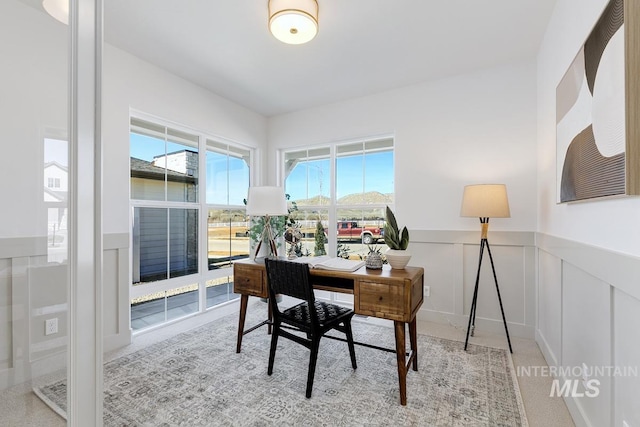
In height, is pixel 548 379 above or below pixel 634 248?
below

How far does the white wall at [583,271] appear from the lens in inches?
44.0

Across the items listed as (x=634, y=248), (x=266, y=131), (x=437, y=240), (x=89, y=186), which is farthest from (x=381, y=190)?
(x=89, y=186)

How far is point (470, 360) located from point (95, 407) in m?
2.41

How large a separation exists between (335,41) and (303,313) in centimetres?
222

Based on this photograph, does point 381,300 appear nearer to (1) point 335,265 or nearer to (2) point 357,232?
(1) point 335,265

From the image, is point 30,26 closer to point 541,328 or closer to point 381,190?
point 381,190

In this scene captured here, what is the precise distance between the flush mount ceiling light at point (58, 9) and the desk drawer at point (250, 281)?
1.81 metres

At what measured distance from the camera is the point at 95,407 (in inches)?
45.7

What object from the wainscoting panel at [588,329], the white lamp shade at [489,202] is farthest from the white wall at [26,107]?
the white lamp shade at [489,202]

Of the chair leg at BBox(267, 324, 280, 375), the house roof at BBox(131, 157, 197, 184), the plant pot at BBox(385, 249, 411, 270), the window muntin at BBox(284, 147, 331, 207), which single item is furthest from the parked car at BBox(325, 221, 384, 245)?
the house roof at BBox(131, 157, 197, 184)

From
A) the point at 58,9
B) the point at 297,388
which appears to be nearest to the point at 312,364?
the point at 297,388

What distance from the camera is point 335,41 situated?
2451 millimetres

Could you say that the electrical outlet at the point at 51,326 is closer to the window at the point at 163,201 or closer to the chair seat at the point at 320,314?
the chair seat at the point at 320,314

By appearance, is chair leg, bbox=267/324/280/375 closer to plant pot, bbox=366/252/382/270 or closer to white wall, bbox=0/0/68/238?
plant pot, bbox=366/252/382/270
